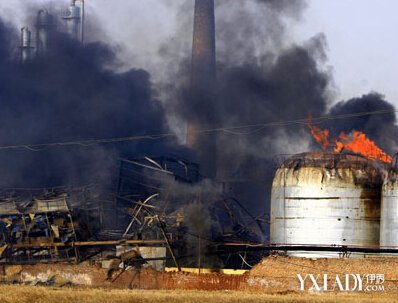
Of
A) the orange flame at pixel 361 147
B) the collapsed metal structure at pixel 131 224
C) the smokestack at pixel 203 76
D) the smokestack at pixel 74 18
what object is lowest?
the collapsed metal structure at pixel 131 224

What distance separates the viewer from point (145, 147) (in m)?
80.6

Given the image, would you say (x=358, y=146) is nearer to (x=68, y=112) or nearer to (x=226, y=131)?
(x=68, y=112)

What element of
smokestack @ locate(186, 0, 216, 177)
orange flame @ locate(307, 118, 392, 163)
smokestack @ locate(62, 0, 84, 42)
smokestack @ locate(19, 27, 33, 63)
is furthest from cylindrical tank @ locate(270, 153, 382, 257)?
smokestack @ locate(62, 0, 84, 42)

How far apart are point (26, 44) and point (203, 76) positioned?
64.0ft

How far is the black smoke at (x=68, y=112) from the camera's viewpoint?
72.8 m

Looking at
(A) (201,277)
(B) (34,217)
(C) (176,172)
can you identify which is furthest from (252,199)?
(A) (201,277)

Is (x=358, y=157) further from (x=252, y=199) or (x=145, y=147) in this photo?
(x=252, y=199)

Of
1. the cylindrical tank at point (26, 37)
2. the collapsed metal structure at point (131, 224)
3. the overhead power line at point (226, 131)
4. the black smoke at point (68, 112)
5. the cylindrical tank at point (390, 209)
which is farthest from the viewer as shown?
the cylindrical tank at point (26, 37)

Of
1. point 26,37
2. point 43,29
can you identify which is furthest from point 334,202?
point 43,29

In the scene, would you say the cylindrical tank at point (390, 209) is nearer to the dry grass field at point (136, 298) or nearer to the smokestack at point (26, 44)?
the dry grass field at point (136, 298)

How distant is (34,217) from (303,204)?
55.0ft

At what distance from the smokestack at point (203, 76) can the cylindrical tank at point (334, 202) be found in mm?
35181

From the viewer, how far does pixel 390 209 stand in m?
49.6

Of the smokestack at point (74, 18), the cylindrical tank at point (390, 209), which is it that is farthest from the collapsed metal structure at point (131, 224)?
the smokestack at point (74, 18)
